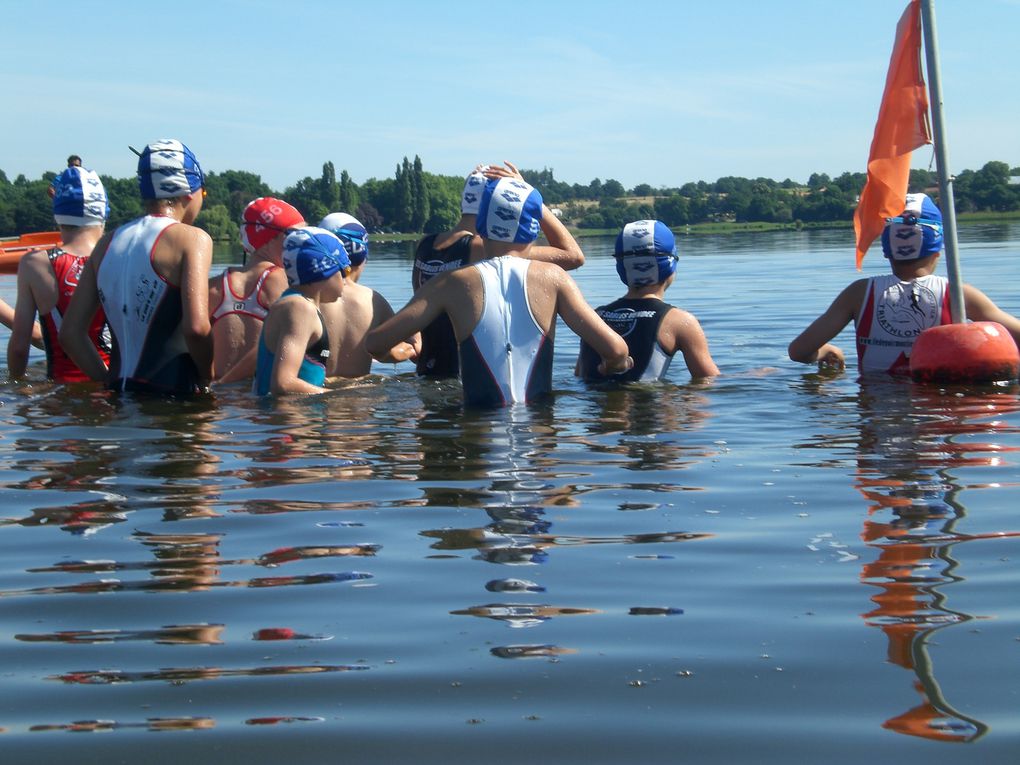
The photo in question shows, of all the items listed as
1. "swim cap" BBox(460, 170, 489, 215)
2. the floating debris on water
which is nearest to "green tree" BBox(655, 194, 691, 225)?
"swim cap" BBox(460, 170, 489, 215)

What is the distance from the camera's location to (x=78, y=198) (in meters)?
9.05

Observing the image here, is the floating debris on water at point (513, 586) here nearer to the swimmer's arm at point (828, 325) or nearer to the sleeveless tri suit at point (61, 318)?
the swimmer's arm at point (828, 325)

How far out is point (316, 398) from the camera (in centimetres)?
827

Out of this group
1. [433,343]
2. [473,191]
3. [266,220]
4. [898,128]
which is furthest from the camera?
[433,343]

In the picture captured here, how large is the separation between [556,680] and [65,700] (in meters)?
1.21

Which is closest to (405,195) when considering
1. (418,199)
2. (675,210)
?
(418,199)

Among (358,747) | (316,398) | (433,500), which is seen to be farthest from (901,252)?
(358,747)

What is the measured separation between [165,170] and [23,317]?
82.0 inches

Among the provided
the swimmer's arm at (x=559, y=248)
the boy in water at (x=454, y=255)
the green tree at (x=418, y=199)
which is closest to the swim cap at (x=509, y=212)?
the boy in water at (x=454, y=255)

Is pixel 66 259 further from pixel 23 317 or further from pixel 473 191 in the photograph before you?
pixel 473 191

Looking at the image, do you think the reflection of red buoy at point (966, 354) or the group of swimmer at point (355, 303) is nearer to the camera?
the group of swimmer at point (355, 303)

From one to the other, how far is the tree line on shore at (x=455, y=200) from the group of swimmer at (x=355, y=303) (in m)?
68.4

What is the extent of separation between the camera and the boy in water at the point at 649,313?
8.55 m

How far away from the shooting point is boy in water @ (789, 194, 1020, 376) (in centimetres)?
895
